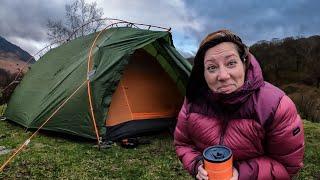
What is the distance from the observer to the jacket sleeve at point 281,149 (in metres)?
2.73

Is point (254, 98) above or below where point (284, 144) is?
above

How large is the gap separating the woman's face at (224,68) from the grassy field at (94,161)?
4345 mm

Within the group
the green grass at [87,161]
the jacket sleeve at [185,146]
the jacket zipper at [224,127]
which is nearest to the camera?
the jacket zipper at [224,127]

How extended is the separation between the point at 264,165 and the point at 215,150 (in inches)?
15.4

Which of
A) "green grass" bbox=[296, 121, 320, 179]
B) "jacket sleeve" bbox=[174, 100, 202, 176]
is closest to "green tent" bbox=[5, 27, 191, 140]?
"green grass" bbox=[296, 121, 320, 179]

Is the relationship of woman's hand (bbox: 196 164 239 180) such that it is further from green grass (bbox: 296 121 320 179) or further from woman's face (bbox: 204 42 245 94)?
green grass (bbox: 296 121 320 179)

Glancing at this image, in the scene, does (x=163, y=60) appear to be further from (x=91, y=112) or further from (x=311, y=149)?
(x=311, y=149)

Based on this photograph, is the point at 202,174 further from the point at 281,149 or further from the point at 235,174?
the point at 281,149

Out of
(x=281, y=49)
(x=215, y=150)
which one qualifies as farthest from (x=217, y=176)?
(x=281, y=49)

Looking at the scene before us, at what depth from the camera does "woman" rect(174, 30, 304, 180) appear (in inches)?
109

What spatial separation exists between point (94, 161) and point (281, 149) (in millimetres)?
5413

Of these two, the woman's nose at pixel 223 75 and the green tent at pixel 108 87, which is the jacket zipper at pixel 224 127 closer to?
the woman's nose at pixel 223 75

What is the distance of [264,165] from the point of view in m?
2.83

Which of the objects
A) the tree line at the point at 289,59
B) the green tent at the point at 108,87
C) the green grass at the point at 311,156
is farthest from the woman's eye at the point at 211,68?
the tree line at the point at 289,59
